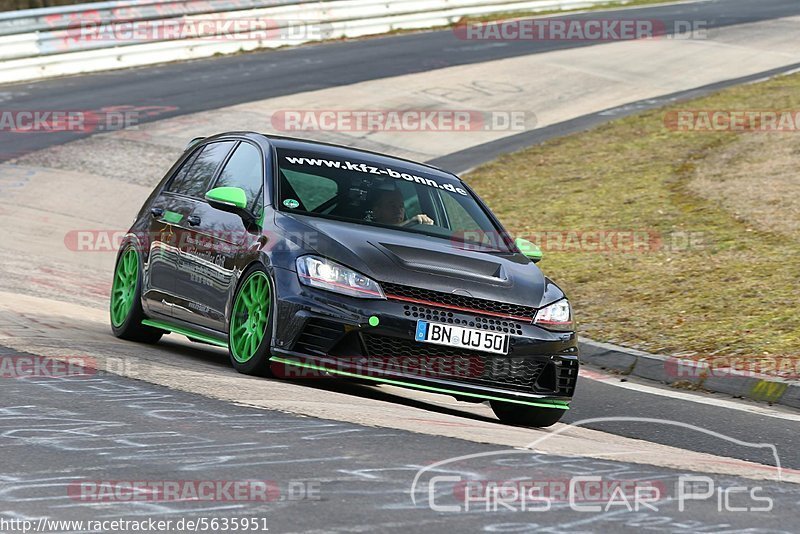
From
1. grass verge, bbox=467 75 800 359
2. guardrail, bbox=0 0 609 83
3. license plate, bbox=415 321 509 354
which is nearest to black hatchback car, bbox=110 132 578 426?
license plate, bbox=415 321 509 354

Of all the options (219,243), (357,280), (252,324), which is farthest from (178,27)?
(357,280)

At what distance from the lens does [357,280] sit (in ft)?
26.3

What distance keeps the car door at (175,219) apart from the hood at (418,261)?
1298mm

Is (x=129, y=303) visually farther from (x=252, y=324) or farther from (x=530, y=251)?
(x=530, y=251)

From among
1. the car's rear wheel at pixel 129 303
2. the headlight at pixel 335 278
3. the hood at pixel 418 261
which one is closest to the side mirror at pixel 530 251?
the hood at pixel 418 261

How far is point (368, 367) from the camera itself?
7953mm

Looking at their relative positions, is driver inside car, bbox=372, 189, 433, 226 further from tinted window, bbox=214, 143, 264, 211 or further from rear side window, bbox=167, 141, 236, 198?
rear side window, bbox=167, 141, 236, 198

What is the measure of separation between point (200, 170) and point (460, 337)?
2.98 meters

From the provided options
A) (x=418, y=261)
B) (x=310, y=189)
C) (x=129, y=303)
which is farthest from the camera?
(x=129, y=303)

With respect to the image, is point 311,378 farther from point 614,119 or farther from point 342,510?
point 614,119

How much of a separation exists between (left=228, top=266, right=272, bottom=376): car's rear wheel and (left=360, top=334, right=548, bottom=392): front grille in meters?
0.64

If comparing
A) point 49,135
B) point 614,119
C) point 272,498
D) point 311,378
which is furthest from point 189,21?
point 272,498

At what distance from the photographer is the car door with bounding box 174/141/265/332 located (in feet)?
29.1

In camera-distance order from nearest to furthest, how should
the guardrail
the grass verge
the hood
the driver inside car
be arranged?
1. the hood
2. the driver inside car
3. the grass verge
4. the guardrail
